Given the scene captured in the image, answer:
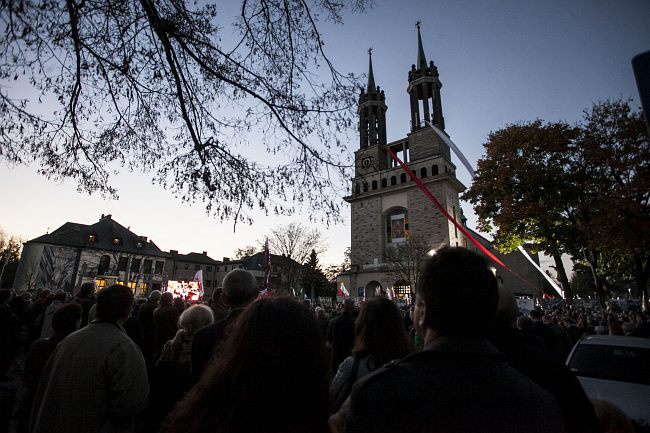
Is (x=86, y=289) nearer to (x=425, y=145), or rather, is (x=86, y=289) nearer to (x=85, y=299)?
(x=85, y=299)

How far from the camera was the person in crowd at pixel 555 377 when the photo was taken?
1.53 metres

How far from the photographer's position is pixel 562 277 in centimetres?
1981

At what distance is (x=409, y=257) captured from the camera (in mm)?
31188

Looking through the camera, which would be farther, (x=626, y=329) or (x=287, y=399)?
(x=626, y=329)

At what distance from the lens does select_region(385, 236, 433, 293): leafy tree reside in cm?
3019

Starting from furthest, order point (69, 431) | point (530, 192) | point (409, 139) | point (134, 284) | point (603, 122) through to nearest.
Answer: point (134, 284) → point (409, 139) → point (530, 192) → point (603, 122) → point (69, 431)

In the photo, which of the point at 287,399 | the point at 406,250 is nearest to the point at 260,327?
the point at 287,399

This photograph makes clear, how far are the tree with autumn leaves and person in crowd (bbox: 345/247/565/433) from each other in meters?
→ 17.5

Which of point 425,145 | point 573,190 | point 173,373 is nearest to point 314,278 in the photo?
point 425,145

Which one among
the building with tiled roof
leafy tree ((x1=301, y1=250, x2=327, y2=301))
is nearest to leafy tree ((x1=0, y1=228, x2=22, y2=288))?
the building with tiled roof

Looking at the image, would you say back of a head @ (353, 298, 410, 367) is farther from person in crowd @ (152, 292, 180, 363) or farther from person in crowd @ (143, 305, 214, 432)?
person in crowd @ (152, 292, 180, 363)

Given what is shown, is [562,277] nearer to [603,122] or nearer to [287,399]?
[603,122]

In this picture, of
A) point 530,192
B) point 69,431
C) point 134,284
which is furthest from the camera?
point 134,284

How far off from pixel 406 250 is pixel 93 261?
134ft
